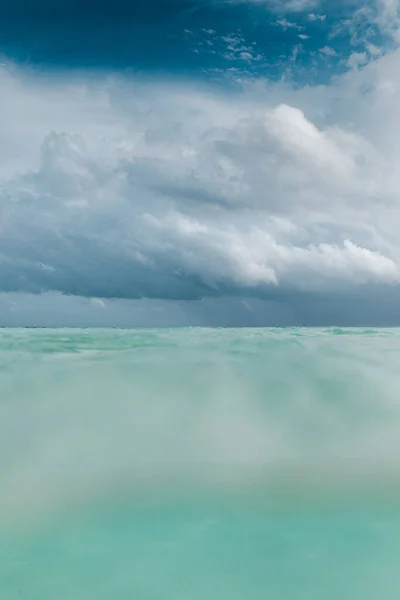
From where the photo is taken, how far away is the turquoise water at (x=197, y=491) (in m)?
3.67

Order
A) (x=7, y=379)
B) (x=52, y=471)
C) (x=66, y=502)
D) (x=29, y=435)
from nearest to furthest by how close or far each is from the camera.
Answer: (x=66, y=502) < (x=52, y=471) < (x=29, y=435) < (x=7, y=379)

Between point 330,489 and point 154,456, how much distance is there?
2.59m

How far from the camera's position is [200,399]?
10.6 meters

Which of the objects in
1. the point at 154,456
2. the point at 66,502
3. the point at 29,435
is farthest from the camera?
the point at 29,435

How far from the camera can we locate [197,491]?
18.0ft

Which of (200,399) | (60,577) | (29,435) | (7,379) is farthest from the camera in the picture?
(7,379)

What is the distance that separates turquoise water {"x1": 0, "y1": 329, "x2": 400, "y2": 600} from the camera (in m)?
3.67

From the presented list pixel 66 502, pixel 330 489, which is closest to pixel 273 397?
pixel 330 489

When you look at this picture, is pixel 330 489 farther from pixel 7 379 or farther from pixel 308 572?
pixel 7 379

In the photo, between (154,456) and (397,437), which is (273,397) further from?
(154,456)

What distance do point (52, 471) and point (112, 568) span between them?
2.59 metres

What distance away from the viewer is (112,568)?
380 centimetres

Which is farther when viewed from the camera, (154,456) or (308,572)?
(154,456)

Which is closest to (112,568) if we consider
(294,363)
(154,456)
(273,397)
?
Answer: (154,456)
